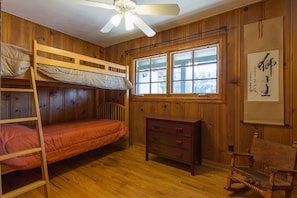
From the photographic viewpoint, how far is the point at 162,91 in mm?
3217

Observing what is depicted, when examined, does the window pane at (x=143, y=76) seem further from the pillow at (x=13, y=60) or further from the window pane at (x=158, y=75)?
the pillow at (x=13, y=60)

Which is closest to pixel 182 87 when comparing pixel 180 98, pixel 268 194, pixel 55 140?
pixel 180 98

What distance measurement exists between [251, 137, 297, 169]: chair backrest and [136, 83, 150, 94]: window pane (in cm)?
206

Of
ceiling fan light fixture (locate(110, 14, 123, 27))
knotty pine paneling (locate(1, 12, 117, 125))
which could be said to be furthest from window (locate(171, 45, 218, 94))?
knotty pine paneling (locate(1, 12, 117, 125))

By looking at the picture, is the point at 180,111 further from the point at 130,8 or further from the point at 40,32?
the point at 40,32

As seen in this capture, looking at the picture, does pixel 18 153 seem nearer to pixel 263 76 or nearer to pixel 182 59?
pixel 182 59

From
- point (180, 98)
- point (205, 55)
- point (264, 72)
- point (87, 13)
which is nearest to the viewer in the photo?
point (264, 72)

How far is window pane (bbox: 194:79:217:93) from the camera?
8.59ft

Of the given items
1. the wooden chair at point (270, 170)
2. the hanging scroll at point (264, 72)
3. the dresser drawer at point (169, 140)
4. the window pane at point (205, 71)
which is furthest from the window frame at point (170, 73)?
the wooden chair at point (270, 170)

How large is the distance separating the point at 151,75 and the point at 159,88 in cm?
34

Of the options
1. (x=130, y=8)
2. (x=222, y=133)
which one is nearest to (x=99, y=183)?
(x=222, y=133)

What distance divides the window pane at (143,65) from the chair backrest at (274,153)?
2284 millimetres

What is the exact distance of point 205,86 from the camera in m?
2.71

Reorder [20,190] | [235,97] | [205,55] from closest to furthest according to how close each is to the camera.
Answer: [20,190] → [235,97] → [205,55]
